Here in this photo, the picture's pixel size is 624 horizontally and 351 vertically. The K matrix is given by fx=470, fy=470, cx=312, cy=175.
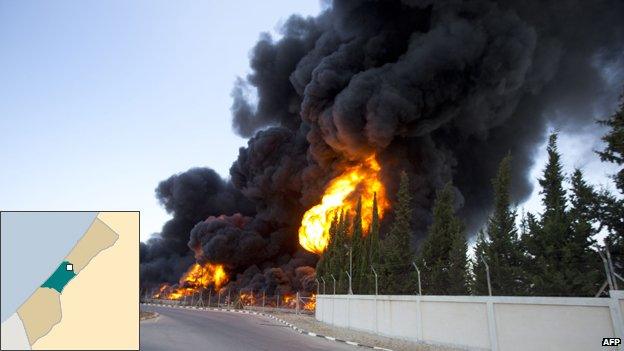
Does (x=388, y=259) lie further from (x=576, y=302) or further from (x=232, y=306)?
(x=232, y=306)

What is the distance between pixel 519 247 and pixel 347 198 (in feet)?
107

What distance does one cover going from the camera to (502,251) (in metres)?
29.6

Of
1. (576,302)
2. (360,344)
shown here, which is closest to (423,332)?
(360,344)

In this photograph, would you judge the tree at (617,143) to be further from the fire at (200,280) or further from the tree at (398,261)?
the fire at (200,280)

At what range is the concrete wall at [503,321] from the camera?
1290 cm

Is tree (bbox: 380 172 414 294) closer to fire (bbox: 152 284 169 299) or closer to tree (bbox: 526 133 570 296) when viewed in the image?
tree (bbox: 526 133 570 296)

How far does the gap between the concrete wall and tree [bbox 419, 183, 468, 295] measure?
8106 millimetres

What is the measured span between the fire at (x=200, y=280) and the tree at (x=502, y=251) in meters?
61.4

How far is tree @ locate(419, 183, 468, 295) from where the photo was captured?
1191 inches

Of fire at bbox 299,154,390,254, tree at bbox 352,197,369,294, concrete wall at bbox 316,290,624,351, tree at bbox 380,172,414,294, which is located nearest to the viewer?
concrete wall at bbox 316,290,624,351

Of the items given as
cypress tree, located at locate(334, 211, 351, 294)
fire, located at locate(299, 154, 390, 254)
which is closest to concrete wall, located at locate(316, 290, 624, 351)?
cypress tree, located at locate(334, 211, 351, 294)

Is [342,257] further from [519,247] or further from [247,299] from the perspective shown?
[247,299]
